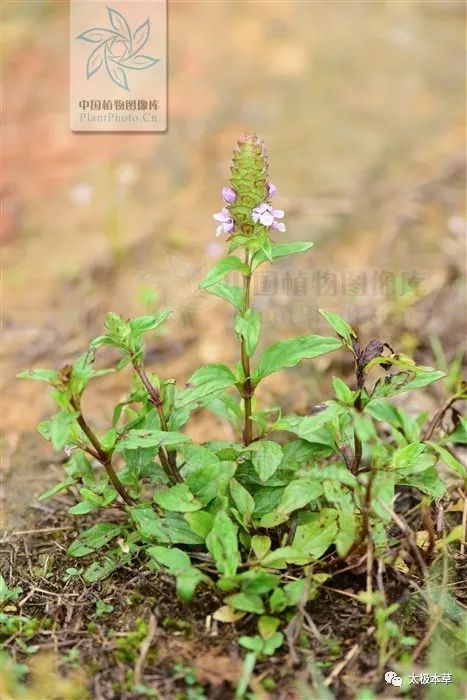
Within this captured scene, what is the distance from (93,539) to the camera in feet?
8.02

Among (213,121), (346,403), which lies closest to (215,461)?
(346,403)

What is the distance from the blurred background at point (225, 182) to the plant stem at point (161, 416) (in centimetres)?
79

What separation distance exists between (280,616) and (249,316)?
0.80 m

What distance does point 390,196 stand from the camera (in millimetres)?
5035

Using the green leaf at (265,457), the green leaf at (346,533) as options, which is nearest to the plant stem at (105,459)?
the green leaf at (265,457)

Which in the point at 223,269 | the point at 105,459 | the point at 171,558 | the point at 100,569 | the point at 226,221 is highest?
the point at 226,221

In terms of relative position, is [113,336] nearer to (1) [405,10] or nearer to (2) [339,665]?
(2) [339,665]

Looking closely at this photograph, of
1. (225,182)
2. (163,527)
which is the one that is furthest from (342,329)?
(225,182)

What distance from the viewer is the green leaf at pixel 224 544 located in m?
2.13

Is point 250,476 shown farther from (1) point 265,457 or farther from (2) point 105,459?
(2) point 105,459
